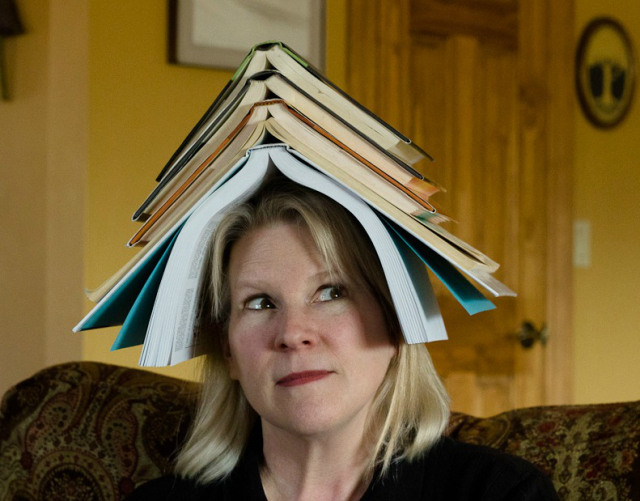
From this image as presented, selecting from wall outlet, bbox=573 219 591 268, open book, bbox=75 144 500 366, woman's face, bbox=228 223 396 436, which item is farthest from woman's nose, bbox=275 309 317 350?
wall outlet, bbox=573 219 591 268

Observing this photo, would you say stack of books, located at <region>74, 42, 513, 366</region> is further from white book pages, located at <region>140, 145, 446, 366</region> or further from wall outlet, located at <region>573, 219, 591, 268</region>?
wall outlet, located at <region>573, 219, 591, 268</region>

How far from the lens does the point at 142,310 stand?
3.80 feet

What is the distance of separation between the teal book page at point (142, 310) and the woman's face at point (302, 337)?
4.9 inches

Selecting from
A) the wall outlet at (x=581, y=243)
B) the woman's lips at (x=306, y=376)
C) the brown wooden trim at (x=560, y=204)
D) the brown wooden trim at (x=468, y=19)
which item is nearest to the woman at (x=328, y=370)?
the woman's lips at (x=306, y=376)

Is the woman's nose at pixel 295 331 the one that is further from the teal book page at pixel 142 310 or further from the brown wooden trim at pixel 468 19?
the brown wooden trim at pixel 468 19

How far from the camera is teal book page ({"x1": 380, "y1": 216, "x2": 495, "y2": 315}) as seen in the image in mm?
1063

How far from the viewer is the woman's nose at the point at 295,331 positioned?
3.77 feet

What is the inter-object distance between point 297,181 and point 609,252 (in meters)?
2.69

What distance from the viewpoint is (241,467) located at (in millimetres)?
1369

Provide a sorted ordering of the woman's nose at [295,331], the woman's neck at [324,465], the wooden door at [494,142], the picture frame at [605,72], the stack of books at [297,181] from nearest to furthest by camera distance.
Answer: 1. the stack of books at [297,181]
2. the woman's nose at [295,331]
3. the woman's neck at [324,465]
4. the wooden door at [494,142]
5. the picture frame at [605,72]

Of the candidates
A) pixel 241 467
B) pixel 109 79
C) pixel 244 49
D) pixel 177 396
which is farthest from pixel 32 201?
pixel 241 467

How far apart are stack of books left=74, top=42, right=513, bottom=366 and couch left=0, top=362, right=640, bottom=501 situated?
36cm

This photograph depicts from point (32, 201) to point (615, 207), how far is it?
6.92ft

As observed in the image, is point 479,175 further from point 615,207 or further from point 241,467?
point 241,467
